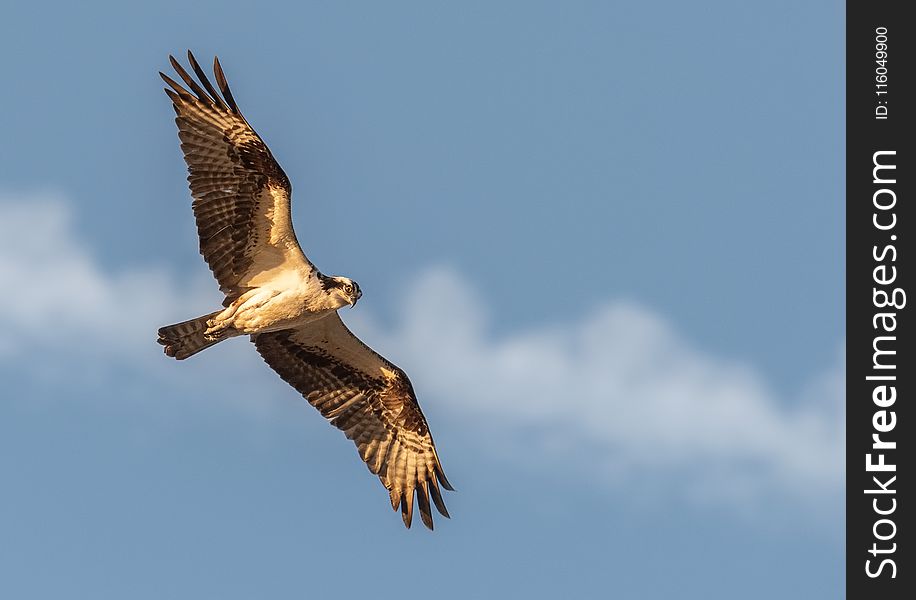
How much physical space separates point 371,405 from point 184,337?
332 cm

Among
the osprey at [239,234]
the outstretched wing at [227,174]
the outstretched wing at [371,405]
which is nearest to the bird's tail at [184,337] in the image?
the osprey at [239,234]

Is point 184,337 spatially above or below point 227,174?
below

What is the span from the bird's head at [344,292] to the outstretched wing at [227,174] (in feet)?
2.30

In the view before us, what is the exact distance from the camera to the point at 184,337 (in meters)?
28.6

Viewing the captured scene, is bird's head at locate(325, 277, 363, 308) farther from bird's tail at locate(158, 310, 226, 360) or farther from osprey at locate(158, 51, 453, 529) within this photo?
bird's tail at locate(158, 310, 226, 360)

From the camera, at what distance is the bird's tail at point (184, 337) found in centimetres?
2856

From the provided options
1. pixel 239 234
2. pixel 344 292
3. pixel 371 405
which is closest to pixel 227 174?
pixel 239 234

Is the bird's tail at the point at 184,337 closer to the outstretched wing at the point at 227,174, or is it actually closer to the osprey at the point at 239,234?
the osprey at the point at 239,234

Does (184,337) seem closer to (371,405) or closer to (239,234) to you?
(239,234)

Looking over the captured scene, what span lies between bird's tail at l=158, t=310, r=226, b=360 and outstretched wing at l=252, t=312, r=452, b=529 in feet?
5.48

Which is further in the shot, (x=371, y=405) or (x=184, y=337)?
(x=371, y=405)

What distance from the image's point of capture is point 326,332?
98.9 ft
